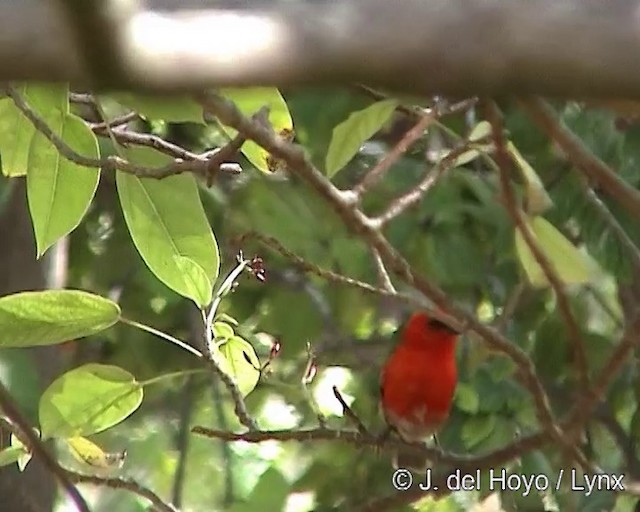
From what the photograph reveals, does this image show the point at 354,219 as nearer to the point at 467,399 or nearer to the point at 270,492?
the point at 270,492

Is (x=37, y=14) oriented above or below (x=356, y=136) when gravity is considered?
above

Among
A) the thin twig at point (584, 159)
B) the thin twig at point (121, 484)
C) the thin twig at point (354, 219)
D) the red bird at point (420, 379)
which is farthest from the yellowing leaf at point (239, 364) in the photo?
the red bird at point (420, 379)

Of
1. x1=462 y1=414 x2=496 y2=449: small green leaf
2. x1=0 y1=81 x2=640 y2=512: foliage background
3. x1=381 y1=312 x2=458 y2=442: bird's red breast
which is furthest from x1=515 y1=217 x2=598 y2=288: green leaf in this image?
x1=381 y1=312 x2=458 y2=442: bird's red breast

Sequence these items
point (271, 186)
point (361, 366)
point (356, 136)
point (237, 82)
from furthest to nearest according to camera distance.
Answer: point (361, 366) → point (271, 186) → point (356, 136) → point (237, 82)

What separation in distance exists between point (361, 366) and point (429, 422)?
1.07 feet

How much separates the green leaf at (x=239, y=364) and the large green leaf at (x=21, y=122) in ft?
0.84

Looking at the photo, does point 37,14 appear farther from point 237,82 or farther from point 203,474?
point 203,474

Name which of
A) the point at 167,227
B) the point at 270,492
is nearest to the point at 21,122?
the point at 167,227

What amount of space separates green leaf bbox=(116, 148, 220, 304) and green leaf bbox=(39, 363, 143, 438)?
0.17m

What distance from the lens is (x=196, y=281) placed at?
940 mm

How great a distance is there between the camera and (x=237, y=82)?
312 mm

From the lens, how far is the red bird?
A: 6.09 ft

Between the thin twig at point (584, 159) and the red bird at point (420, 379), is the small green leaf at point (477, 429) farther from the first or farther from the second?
the thin twig at point (584, 159)

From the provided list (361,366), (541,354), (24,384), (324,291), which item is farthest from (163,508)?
(361,366)
